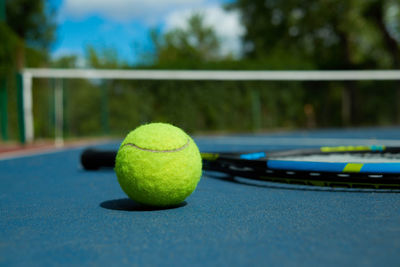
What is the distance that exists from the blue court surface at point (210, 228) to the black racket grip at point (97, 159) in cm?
145

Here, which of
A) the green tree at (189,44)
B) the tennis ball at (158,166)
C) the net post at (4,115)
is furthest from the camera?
the green tree at (189,44)

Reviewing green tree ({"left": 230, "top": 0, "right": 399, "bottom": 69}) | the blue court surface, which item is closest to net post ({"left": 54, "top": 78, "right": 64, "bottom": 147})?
the blue court surface

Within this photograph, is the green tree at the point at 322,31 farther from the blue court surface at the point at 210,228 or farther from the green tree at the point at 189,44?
the blue court surface at the point at 210,228

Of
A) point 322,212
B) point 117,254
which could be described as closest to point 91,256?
point 117,254

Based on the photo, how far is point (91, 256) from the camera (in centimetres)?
226

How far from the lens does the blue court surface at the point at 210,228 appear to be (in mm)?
2199

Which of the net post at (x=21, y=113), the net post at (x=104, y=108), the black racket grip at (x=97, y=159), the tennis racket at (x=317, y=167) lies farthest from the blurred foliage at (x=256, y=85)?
the tennis racket at (x=317, y=167)

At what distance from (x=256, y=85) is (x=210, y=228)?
16215mm

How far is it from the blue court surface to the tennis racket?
0.36 ft

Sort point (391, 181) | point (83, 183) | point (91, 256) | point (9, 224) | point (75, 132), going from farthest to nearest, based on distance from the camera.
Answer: point (75, 132)
point (83, 183)
point (391, 181)
point (9, 224)
point (91, 256)

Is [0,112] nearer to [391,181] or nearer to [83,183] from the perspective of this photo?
[83,183]

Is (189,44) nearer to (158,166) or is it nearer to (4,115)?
(4,115)

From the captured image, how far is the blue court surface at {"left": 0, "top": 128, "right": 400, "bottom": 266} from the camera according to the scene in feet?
7.22

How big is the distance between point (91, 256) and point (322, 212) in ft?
→ 5.55
